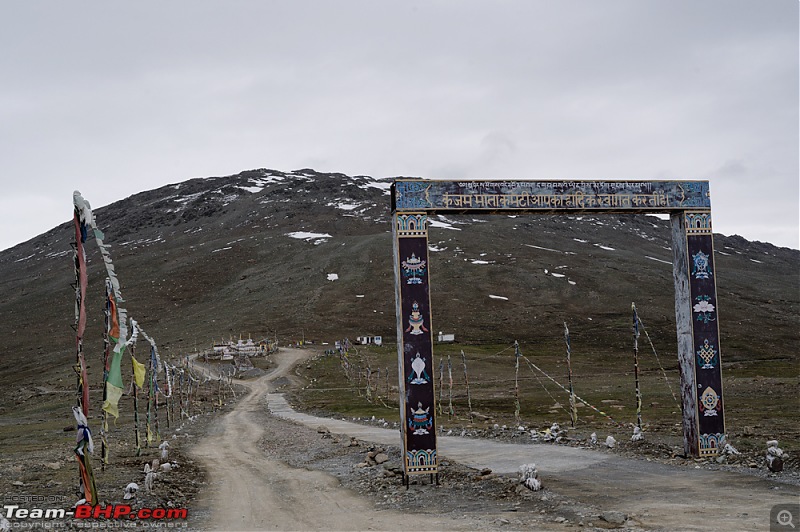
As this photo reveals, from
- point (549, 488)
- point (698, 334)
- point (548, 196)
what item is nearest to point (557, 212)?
point (548, 196)

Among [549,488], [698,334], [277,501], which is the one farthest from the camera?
[698,334]

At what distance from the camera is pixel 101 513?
49.4 feet

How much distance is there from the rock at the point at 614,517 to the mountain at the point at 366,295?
82.1 m

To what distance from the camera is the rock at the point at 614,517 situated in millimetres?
12752

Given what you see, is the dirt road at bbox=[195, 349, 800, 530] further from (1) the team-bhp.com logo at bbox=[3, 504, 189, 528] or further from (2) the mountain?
(2) the mountain

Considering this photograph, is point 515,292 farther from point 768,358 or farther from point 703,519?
point 703,519

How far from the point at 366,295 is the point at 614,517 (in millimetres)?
129840

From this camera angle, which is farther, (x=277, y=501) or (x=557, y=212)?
(x=557, y=212)

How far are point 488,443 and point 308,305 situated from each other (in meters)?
111

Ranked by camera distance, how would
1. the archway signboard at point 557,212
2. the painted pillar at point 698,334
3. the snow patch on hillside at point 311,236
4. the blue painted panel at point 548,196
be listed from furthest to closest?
1. the snow patch on hillside at point 311,236
2. the painted pillar at point 698,334
3. the blue painted panel at point 548,196
4. the archway signboard at point 557,212

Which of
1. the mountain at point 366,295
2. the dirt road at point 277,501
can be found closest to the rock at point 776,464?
the dirt road at point 277,501

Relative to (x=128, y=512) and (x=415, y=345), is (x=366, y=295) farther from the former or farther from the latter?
(x=128, y=512)

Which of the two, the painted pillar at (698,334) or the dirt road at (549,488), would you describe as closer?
the dirt road at (549,488)

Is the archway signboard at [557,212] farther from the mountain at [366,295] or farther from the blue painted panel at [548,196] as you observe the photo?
the mountain at [366,295]
